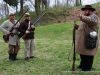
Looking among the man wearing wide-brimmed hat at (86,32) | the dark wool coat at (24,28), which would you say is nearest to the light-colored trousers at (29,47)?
the dark wool coat at (24,28)

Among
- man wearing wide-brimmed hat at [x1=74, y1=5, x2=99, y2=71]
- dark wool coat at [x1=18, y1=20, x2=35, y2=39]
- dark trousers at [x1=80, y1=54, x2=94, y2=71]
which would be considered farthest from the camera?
dark wool coat at [x1=18, y1=20, x2=35, y2=39]

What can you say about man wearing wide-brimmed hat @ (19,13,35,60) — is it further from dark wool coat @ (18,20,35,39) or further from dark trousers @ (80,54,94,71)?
dark trousers @ (80,54,94,71)

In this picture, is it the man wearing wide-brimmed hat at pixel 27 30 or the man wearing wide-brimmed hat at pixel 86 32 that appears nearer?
the man wearing wide-brimmed hat at pixel 86 32

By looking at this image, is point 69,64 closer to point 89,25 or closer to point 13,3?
point 89,25

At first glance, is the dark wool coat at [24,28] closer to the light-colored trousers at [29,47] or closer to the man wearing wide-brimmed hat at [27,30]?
the man wearing wide-brimmed hat at [27,30]

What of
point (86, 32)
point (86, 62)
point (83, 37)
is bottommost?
point (86, 62)

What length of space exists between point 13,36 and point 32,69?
63.9 inches

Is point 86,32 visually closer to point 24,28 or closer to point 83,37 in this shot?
point 83,37

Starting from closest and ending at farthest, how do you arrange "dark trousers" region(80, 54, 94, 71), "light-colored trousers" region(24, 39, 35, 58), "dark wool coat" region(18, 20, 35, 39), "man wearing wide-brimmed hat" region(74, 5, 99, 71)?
1. "man wearing wide-brimmed hat" region(74, 5, 99, 71)
2. "dark trousers" region(80, 54, 94, 71)
3. "dark wool coat" region(18, 20, 35, 39)
4. "light-colored trousers" region(24, 39, 35, 58)

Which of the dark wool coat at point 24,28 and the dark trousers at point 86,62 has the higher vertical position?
the dark wool coat at point 24,28

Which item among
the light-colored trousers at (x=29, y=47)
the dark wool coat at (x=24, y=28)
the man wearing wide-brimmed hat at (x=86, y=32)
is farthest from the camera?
the light-colored trousers at (x=29, y=47)

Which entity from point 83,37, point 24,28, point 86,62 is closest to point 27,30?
point 24,28

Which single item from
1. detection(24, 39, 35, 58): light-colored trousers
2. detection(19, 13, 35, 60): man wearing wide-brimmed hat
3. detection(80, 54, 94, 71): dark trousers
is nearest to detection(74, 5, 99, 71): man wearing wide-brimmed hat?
detection(80, 54, 94, 71): dark trousers

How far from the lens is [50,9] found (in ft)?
103
